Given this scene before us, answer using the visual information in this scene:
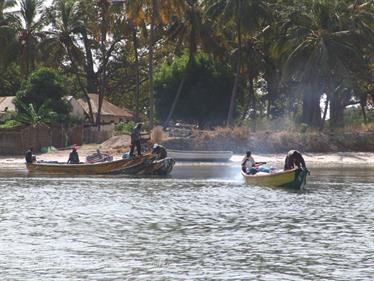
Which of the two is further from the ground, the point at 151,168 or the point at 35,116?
the point at 35,116

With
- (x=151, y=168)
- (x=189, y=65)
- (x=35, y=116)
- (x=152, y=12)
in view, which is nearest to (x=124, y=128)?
(x=189, y=65)

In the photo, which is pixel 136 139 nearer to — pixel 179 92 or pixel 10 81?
pixel 179 92

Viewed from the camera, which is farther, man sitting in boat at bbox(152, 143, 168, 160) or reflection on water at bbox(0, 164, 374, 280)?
man sitting in boat at bbox(152, 143, 168, 160)

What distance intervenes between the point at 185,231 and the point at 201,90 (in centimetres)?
5128

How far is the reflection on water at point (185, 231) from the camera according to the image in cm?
1927

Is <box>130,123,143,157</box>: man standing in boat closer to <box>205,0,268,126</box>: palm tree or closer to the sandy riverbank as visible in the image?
the sandy riverbank

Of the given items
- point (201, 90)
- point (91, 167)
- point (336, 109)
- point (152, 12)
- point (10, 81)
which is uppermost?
point (152, 12)

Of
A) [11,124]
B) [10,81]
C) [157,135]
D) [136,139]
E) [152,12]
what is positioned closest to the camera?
[136,139]

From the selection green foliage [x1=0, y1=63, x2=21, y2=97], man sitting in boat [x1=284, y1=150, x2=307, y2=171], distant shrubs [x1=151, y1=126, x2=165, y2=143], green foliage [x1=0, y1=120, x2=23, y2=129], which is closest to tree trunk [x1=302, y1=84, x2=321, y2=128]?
distant shrubs [x1=151, y1=126, x2=165, y2=143]

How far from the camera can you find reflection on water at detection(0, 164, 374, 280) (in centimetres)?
1927

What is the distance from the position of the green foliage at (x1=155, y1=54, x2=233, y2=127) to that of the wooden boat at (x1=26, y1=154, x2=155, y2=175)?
29.2 m

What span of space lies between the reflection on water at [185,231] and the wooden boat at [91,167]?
13.8 ft

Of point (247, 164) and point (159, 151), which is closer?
point (247, 164)

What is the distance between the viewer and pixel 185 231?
2534 centimetres
